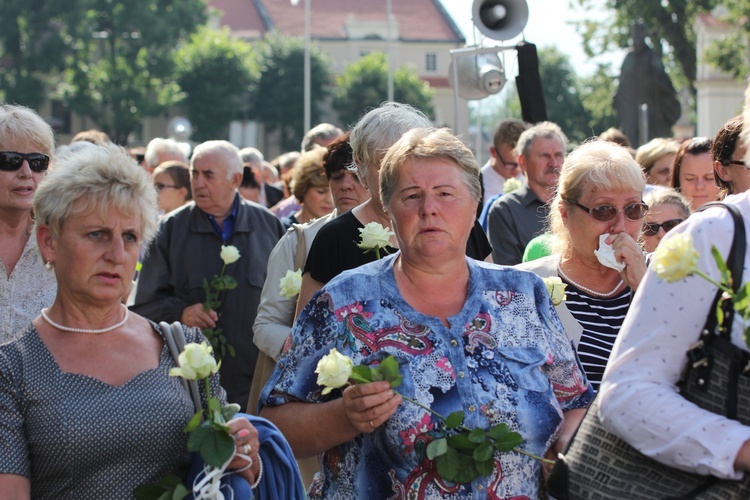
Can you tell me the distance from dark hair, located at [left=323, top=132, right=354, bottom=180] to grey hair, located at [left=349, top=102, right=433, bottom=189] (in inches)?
32.5

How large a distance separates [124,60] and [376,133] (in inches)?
2877

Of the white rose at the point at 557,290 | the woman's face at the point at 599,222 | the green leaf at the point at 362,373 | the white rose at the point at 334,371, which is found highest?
the woman's face at the point at 599,222

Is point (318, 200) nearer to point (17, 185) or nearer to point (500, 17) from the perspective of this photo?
point (17, 185)

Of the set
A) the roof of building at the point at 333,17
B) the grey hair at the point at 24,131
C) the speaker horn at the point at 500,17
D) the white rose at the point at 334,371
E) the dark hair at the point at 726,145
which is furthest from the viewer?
the roof of building at the point at 333,17

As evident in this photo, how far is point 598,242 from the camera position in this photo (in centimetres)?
482

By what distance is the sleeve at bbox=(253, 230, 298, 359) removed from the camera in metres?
5.67

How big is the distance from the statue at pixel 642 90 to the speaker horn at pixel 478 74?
6374 millimetres

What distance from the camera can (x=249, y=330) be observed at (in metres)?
7.37

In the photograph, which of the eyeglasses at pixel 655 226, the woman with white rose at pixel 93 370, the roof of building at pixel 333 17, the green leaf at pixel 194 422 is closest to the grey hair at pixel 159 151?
the eyeglasses at pixel 655 226

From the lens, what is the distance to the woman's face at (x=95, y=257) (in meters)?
3.64

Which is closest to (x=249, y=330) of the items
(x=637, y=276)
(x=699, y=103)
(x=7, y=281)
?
(x=7, y=281)

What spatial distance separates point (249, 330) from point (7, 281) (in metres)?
2.66

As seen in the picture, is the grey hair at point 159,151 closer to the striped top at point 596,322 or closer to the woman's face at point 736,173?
the woman's face at point 736,173

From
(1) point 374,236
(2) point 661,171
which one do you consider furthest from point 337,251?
(2) point 661,171
